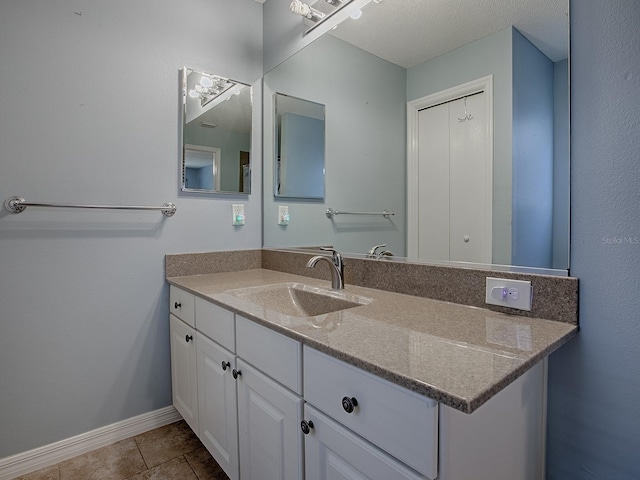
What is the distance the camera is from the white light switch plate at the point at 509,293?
95cm

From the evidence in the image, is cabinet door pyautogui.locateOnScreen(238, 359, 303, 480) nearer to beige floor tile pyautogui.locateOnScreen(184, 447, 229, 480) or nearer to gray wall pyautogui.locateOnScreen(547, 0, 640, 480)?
beige floor tile pyautogui.locateOnScreen(184, 447, 229, 480)

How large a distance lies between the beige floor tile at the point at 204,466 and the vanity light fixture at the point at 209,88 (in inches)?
68.1

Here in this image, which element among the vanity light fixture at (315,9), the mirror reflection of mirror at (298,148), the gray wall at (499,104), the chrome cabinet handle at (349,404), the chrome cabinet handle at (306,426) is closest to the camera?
the chrome cabinet handle at (349,404)

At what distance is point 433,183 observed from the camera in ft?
4.33

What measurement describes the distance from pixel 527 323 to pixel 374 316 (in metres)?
0.40

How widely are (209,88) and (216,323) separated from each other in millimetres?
1293

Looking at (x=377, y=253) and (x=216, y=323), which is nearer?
(x=216, y=323)

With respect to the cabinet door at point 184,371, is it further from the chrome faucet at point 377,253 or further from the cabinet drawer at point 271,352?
the chrome faucet at point 377,253

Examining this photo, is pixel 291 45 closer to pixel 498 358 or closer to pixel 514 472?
pixel 498 358

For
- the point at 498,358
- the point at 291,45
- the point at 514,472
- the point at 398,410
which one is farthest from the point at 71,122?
the point at 514,472

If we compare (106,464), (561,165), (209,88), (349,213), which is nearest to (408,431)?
(561,165)

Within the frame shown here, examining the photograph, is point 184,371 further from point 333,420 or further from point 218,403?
point 333,420

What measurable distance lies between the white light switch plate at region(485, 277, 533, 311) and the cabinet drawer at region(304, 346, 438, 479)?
21.2 inches

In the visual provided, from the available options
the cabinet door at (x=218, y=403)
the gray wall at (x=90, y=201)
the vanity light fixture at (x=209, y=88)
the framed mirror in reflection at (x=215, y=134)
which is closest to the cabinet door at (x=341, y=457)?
the cabinet door at (x=218, y=403)
